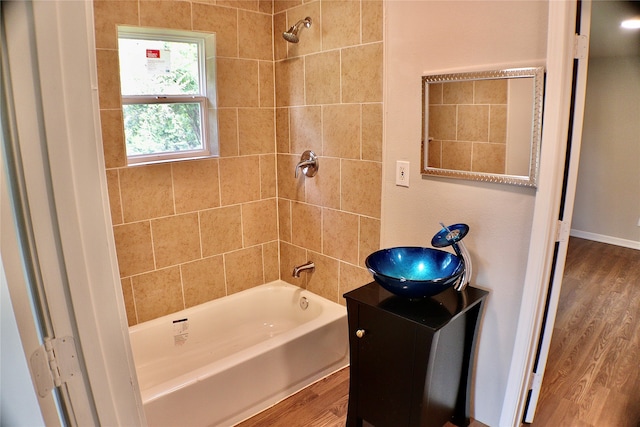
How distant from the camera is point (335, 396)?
8.06ft

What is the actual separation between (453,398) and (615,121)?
442 cm

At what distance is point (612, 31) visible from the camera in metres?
3.94

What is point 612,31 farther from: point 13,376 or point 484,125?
point 13,376

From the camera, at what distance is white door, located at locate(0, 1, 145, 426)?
0.70m

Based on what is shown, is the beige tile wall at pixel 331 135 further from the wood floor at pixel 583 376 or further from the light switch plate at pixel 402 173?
the wood floor at pixel 583 376

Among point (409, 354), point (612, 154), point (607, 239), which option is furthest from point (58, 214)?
point (607, 239)

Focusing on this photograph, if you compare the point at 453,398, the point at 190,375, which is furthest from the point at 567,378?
the point at 190,375

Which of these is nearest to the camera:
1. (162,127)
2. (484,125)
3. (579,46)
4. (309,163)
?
(579,46)

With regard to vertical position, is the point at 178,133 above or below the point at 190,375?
above

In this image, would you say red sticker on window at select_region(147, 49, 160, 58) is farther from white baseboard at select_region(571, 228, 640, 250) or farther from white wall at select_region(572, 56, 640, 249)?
white baseboard at select_region(571, 228, 640, 250)

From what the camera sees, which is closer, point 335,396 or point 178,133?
point 335,396

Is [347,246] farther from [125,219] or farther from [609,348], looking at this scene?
[609,348]

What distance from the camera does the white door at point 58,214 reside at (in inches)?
27.7

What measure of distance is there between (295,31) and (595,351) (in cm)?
284
